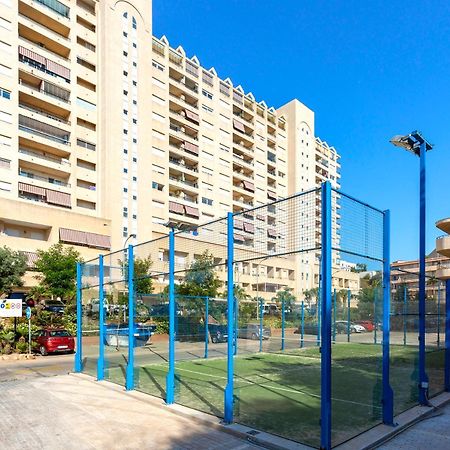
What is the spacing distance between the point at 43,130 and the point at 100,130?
246 inches

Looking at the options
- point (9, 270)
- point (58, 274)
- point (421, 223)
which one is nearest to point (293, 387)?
point (421, 223)

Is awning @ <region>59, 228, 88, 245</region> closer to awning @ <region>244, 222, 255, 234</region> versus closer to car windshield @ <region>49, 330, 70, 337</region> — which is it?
car windshield @ <region>49, 330, 70, 337</region>

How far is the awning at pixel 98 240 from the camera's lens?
44.3 metres

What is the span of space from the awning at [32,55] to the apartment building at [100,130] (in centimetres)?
12

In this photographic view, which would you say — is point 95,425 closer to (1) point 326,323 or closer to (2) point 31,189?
(1) point 326,323

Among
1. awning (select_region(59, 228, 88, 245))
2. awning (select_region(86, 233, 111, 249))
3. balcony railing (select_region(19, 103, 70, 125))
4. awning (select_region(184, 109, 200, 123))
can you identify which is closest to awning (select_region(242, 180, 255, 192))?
awning (select_region(184, 109, 200, 123))

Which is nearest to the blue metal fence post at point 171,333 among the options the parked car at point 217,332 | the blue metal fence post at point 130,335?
the blue metal fence post at point 130,335

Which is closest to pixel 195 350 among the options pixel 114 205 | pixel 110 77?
pixel 114 205

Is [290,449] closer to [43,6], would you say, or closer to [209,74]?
[43,6]

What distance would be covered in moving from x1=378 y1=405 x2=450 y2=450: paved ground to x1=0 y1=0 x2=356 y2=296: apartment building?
60.8 feet

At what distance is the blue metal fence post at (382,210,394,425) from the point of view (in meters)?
7.49

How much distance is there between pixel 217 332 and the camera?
21.6 metres

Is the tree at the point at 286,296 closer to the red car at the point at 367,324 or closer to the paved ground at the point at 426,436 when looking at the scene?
the red car at the point at 367,324

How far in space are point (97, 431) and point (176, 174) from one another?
54.3 m
